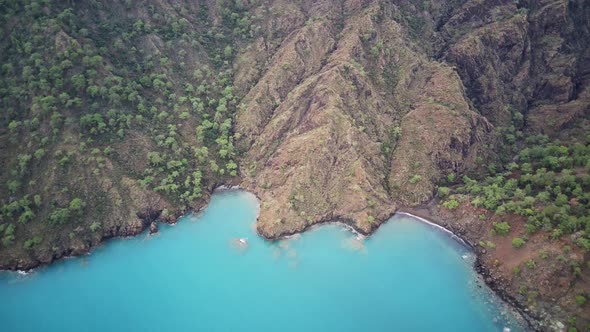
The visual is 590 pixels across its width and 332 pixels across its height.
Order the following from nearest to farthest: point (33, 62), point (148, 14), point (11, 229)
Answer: point (11, 229), point (33, 62), point (148, 14)

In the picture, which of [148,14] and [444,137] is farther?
[148,14]

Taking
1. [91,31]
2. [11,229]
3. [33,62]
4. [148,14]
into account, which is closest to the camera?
[11,229]

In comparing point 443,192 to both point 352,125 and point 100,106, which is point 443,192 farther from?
point 100,106

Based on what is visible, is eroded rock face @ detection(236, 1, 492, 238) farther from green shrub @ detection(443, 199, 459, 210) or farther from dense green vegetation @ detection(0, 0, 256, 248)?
dense green vegetation @ detection(0, 0, 256, 248)

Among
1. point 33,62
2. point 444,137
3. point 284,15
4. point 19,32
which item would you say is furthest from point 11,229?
point 444,137

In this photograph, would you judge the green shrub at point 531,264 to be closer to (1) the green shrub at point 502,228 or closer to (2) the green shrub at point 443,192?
(1) the green shrub at point 502,228

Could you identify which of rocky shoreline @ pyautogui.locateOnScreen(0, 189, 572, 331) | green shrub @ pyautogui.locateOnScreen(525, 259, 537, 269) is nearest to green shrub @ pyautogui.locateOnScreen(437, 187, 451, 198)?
rocky shoreline @ pyautogui.locateOnScreen(0, 189, 572, 331)

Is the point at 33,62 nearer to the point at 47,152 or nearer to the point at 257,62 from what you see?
the point at 47,152
